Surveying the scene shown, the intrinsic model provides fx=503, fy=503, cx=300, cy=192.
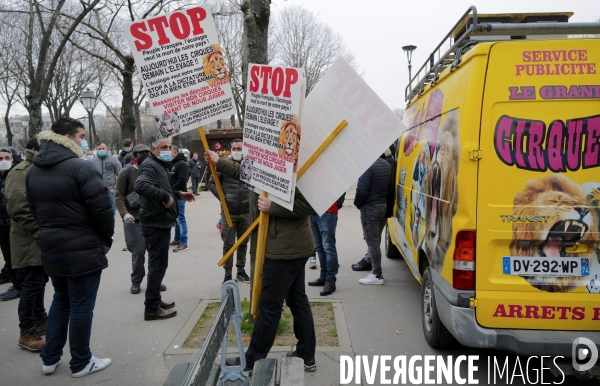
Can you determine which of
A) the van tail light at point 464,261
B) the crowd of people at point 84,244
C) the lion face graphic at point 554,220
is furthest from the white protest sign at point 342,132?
the lion face graphic at point 554,220

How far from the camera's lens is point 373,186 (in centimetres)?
657

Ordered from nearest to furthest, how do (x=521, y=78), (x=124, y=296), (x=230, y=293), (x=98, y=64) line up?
1. (x=230, y=293)
2. (x=521, y=78)
3. (x=124, y=296)
4. (x=98, y=64)

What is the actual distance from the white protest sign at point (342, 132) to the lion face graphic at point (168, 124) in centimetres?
105

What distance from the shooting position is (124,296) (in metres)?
6.43

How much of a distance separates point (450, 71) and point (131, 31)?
2.63 meters

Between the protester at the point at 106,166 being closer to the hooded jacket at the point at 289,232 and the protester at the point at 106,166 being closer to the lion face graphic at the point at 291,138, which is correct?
the hooded jacket at the point at 289,232

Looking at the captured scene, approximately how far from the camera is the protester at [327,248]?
20.8 feet

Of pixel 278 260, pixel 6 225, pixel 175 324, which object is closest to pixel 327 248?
pixel 175 324

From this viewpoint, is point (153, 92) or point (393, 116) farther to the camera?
point (153, 92)

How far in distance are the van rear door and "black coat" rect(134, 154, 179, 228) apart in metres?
3.28

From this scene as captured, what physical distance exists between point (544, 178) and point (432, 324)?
64.8 inches

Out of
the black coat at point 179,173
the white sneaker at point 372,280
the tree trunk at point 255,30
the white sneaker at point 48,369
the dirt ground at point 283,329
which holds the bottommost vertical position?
the white sneaker at point 48,369

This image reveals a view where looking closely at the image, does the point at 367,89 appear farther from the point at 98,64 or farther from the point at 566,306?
the point at 98,64

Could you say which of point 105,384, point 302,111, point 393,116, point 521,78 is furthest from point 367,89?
point 105,384
